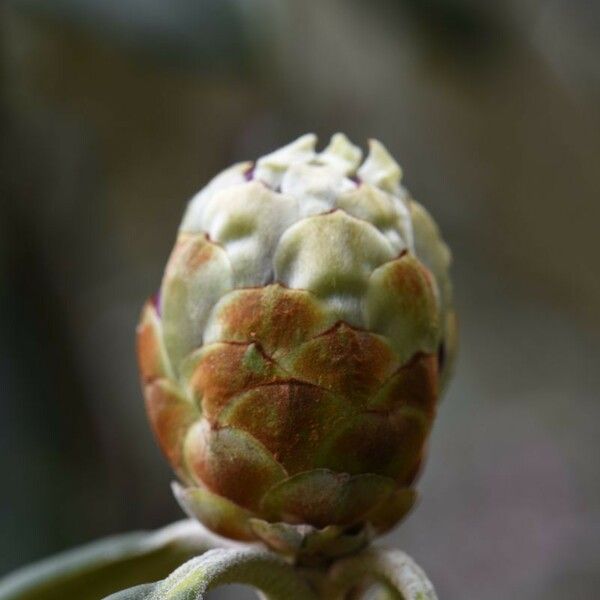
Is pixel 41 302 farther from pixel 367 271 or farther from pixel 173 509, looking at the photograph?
pixel 367 271

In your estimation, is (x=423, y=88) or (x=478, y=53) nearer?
(x=478, y=53)

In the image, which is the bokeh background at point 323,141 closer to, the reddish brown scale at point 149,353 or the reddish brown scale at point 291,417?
the reddish brown scale at point 149,353

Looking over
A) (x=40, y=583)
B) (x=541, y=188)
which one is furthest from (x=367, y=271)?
(x=541, y=188)

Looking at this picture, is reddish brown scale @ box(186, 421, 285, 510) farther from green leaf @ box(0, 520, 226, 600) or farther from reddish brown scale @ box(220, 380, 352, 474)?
green leaf @ box(0, 520, 226, 600)

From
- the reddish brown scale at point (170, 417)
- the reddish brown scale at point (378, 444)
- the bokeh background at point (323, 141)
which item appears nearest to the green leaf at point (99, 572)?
the reddish brown scale at point (170, 417)

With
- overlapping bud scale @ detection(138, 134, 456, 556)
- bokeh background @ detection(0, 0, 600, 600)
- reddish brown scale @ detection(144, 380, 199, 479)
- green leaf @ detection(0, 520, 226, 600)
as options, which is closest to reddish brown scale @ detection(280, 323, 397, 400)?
overlapping bud scale @ detection(138, 134, 456, 556)
